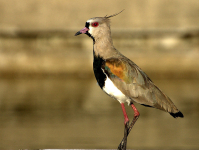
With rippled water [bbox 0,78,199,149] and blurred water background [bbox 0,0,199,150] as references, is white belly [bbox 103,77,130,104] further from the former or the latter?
blurred water background [bbox 0,0,199,150]

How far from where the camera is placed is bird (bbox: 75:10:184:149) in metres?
5.68

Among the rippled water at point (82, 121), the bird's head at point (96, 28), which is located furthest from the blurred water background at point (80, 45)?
the bird's head at point (96, 28)

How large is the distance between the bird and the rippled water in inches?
105

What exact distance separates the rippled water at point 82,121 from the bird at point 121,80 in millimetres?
2659

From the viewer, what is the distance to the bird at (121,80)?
18.6ft

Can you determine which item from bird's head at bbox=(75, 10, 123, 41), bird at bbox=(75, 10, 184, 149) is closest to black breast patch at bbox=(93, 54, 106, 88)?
bird at bbox=(75, 10, 184, 149)

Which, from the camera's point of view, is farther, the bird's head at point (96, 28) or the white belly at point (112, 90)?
the bird's head at point (96, 28)

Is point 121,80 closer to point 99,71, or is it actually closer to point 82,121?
point 99,71

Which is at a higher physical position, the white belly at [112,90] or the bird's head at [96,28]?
the bird's head at [96,28]

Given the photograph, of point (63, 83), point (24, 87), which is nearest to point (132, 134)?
point (24, 87)

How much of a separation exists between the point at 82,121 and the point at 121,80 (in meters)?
5.39

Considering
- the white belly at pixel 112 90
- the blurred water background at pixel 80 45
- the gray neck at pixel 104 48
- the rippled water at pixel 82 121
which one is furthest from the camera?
the blurred water background at pixel 80 45

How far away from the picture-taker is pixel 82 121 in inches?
430

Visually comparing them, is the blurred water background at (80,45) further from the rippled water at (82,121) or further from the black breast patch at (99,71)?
the black breast patch at (99,71)
